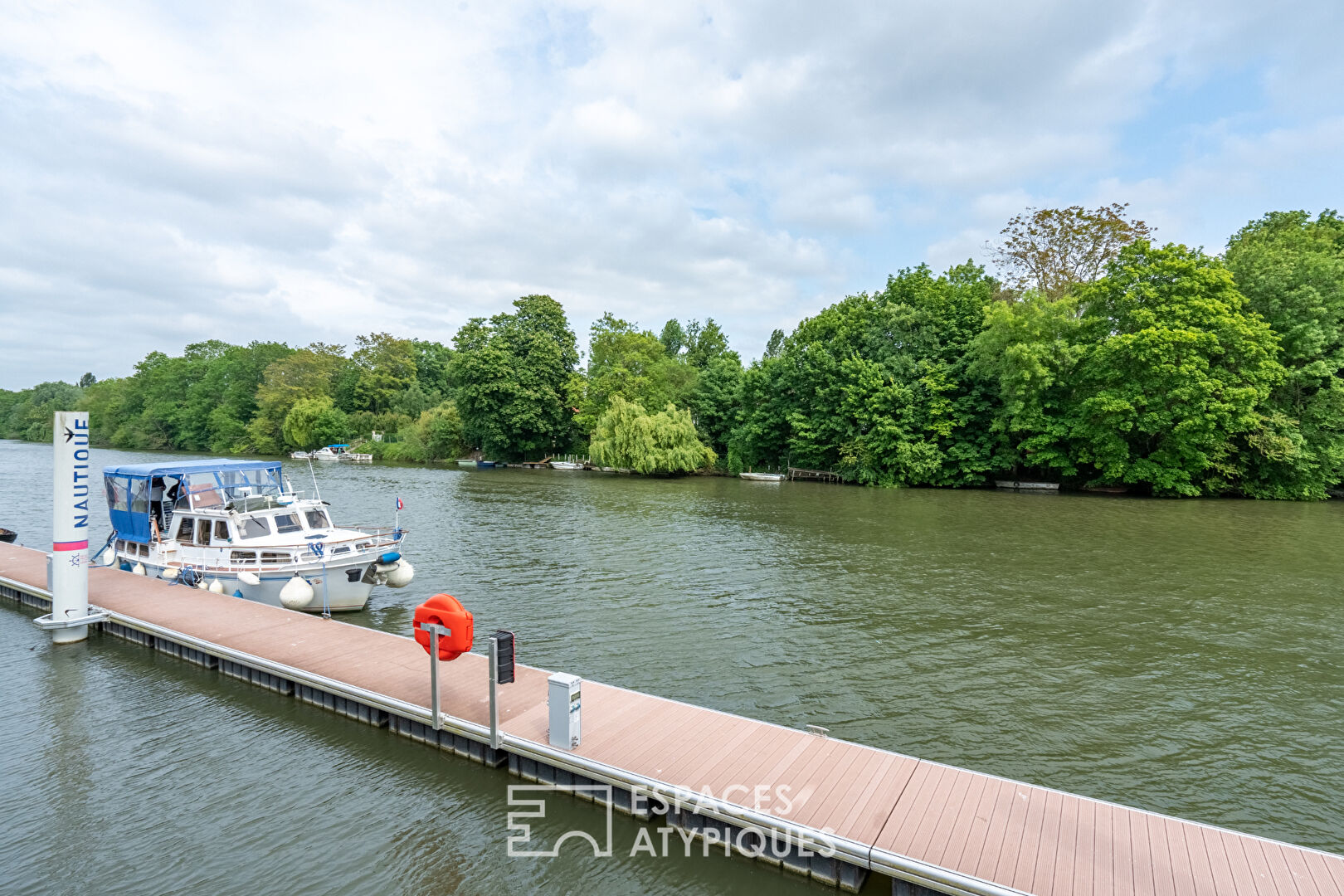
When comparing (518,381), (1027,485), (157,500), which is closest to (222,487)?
(157,500)

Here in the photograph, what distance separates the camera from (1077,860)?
5766 mm

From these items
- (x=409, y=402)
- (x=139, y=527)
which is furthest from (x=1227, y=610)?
(x=409, y=402)

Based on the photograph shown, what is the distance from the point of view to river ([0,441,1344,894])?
6.96 meters

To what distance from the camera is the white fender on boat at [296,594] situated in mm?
14055

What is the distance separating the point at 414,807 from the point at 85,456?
10.3 metres

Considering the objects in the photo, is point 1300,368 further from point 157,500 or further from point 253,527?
point 157,500

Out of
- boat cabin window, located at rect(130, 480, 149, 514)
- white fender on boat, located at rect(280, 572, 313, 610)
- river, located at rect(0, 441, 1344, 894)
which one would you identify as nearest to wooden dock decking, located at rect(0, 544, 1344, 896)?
river, located at rect(0, 441, 1344, 894)

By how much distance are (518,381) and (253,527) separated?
50.6 m

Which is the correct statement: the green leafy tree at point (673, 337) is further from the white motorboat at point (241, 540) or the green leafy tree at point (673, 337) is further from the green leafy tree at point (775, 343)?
the white motorboat at point (241, 540)

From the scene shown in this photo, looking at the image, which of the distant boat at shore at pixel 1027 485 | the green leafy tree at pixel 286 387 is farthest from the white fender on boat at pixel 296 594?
the green leafy tree at pixel 286 387

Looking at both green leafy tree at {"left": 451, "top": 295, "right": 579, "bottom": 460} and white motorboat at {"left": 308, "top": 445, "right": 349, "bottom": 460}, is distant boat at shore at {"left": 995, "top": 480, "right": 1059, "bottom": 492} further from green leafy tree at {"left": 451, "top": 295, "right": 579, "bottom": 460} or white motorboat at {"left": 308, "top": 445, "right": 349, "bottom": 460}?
white motorboat at {"left": 308, "top": 445, "right": 349, "bottom": 460}

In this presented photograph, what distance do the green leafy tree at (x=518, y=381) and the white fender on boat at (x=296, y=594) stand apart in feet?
165

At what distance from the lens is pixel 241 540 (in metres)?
15.3
